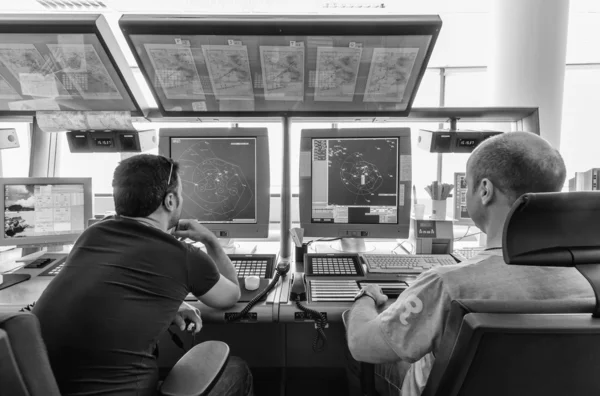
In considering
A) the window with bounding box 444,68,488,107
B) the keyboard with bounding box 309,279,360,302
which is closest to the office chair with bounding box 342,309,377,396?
the keyboard with bounding box 309,279,360,302

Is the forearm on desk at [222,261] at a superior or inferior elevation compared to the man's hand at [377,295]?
superior

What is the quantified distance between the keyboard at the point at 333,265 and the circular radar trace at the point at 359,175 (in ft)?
1.05

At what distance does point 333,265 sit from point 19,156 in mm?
1976

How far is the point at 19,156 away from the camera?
2027 millimetres

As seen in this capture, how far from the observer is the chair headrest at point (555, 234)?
0.56m

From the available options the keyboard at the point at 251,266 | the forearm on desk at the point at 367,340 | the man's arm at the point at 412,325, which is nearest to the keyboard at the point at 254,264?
the keyboard at the point at 251,266

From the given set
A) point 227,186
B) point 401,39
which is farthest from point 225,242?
point 401,39

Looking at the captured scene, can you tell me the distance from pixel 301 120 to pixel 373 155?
42cm

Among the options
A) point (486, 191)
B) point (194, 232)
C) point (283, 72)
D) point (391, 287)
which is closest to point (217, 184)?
point (194, 232)

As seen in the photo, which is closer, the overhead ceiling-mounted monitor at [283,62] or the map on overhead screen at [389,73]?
the overhead ceiling-mounted monitor at [283,62]

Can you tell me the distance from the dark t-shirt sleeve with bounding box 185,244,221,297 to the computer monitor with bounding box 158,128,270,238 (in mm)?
562

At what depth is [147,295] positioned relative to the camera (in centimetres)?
95

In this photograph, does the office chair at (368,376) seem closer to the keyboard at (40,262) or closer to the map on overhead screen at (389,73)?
the map on overhead screen at (389,73)

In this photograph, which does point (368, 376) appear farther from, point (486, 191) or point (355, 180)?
point (355, 180)
